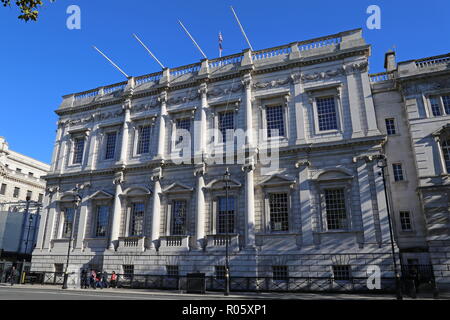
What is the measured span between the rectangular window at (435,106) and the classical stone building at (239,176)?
3.73 m

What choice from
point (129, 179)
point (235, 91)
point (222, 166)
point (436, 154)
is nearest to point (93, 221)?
point (129, 179)

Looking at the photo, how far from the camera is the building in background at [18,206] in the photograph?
41906 mm

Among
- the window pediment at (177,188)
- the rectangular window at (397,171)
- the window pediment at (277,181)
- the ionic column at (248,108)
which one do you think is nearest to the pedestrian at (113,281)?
the window pediment at (177,188)

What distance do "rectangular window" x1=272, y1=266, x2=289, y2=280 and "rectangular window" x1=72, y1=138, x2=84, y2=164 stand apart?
886 inches

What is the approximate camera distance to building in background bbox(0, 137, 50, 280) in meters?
41.9

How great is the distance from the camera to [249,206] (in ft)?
79.0

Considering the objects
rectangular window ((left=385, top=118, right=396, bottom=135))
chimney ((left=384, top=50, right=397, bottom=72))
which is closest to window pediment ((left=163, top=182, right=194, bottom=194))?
rectangular window ((left=385, top=118, right=396, bottom=135))

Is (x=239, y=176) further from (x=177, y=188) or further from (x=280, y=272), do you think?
(x=280, y=272)

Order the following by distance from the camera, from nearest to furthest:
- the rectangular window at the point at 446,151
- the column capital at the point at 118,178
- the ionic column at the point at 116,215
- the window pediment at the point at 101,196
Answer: the rectangular window at the point at 446,151, the ionic column at the point at 116,215, the column capital at the point at 118,178, the window pediment at the point at 101,196

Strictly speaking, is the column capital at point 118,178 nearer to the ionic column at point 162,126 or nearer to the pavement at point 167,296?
the ionic column at point 162,126

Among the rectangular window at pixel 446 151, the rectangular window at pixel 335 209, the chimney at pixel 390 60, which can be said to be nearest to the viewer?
the rectangular window at pixel 446 151

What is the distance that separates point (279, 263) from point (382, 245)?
6.85 metres

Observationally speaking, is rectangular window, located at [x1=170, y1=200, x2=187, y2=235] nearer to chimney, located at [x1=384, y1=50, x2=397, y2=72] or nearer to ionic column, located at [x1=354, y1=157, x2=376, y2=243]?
ionic column, located at [x1=354, y1=157, x2=376, y2=243]

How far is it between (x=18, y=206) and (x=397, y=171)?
50.2m
